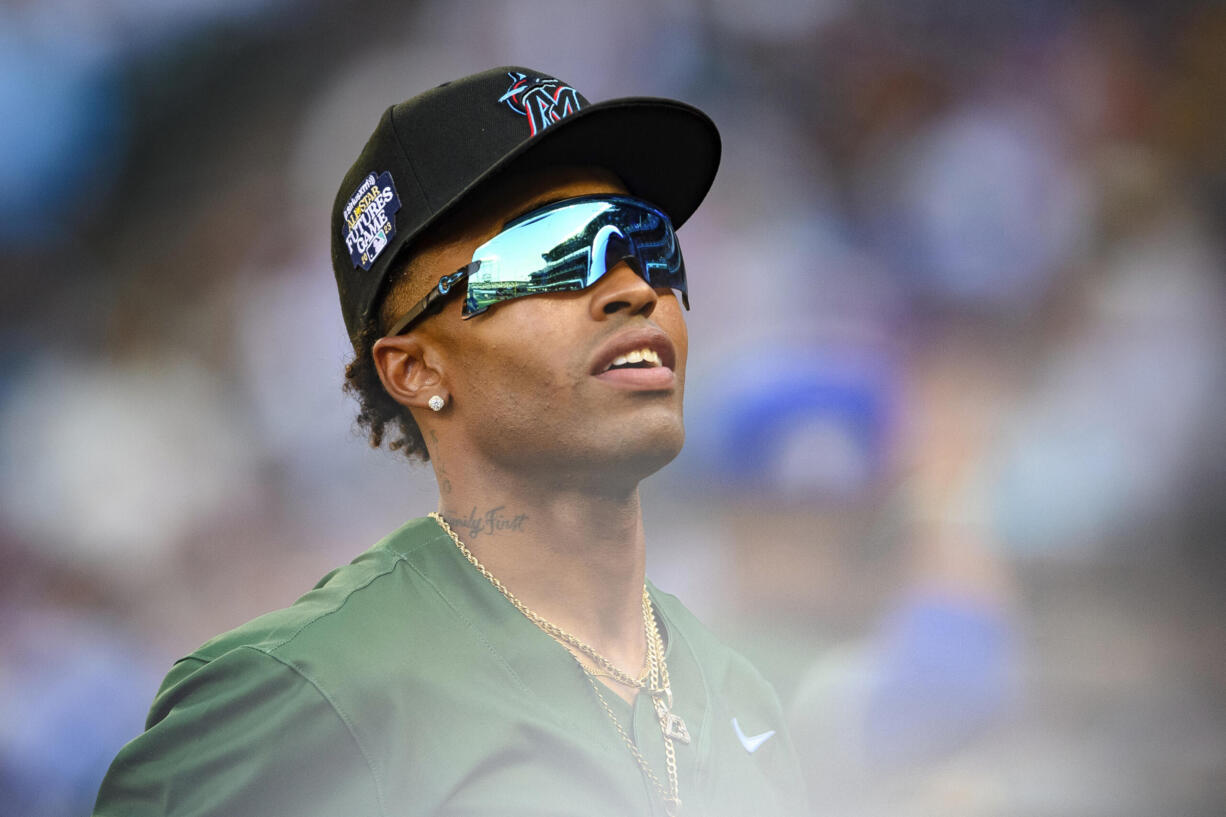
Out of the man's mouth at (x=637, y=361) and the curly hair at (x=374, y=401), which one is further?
the curly hair at (x=374, y=401)

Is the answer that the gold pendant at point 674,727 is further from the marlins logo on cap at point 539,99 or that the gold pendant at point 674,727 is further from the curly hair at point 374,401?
the marlins logo on cap at point 539,99

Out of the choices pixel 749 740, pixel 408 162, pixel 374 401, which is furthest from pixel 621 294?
pixel 749 740

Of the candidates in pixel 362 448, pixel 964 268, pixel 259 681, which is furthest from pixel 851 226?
pixel 259 681

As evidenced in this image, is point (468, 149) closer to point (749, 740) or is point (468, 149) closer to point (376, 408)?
point (376, 408)

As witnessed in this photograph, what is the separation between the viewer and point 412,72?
388 cm

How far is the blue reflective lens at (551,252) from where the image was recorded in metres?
2.10

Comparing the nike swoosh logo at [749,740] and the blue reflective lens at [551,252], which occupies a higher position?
the blue reflective lens at [551,252]

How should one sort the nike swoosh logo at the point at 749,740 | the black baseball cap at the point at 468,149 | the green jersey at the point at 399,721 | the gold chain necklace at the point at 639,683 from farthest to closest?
the nike swoosh logo at the point at 749,740, the black baseball cap at the point at 468,149, the gold chain necklace at the point at 639,683, the green jersey at the point at 399,721

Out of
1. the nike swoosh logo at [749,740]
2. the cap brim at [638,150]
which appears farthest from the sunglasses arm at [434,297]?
the nike swoosh logo at [749,740]

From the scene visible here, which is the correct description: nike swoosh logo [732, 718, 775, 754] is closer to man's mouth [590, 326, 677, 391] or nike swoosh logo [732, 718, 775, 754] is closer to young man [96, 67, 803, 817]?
young man [96, 67, 803, 817]

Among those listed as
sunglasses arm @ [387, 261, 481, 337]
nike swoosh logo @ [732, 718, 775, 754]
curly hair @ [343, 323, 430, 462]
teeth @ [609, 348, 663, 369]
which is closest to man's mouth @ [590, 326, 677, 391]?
teeth @ [609, 348, 663, 369]

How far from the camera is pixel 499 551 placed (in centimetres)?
218

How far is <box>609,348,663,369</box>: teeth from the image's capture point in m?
2.11

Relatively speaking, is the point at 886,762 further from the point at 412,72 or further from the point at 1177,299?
the point at 412,72
